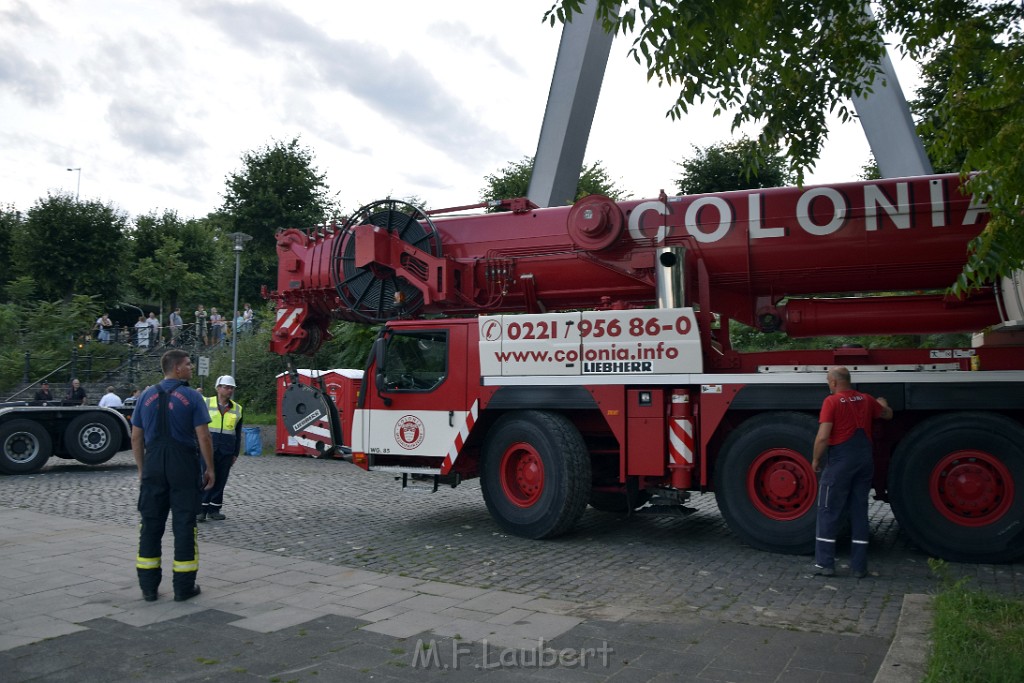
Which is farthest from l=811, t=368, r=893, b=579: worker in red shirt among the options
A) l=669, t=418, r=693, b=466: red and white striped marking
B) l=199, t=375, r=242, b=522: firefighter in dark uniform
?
l=199, t=375, r=242, b=522: firefighter in dark uniform

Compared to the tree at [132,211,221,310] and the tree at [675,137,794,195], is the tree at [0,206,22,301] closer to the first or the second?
the tree at [132,211,221,310]

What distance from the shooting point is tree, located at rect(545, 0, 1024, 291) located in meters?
4.86

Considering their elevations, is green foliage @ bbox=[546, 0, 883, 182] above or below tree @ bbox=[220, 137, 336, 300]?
below

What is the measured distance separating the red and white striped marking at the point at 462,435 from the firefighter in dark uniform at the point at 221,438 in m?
2.56

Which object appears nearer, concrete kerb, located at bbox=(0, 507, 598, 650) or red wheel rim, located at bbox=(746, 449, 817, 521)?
concrete kerb, located at bbox=(0, 507, 598, 650)

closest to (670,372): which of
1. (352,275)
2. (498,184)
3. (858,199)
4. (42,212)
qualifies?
(858,199)

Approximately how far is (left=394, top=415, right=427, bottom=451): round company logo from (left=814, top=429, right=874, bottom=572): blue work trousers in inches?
158

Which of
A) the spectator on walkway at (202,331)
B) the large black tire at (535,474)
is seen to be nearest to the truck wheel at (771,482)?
the large black tire at (535,474)

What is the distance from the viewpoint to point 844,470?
678 centimetres

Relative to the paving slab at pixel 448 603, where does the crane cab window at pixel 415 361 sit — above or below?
above

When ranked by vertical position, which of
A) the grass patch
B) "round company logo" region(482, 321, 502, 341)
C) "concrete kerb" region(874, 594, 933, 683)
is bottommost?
"concrete kerb" region(874, 594, 933, 683)

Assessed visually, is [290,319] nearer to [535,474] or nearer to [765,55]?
[535,474]

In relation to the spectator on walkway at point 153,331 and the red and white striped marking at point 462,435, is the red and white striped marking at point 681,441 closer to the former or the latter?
the red and white striped marking at point 462,435

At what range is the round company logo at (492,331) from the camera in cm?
866
